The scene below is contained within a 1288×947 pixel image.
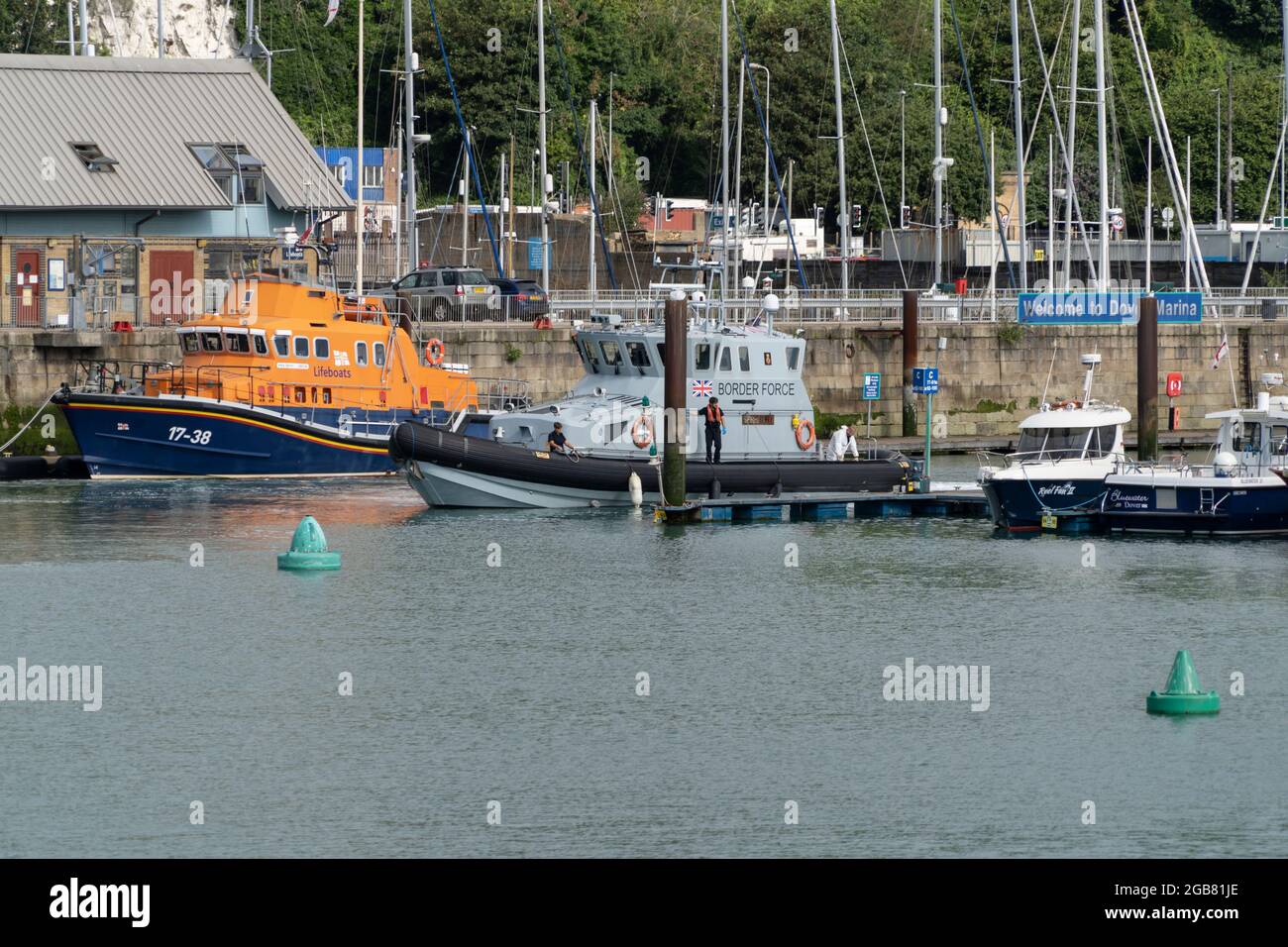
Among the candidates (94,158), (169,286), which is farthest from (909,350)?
(94,158)

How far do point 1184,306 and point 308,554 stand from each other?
22376 millimetres

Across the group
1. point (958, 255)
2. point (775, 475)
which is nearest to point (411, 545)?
point (775, 475)

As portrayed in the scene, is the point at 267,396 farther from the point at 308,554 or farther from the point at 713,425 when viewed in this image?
the point at 308,554

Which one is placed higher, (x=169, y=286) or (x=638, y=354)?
(x=169, y=286)

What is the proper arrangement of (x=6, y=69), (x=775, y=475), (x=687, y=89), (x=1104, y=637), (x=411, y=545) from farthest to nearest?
(x=687, y=89) < (x=6, y=69) < (x=775, y=475) < (x=411, y=545) < (x=1104, y=637)

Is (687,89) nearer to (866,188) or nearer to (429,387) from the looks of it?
(866,188)

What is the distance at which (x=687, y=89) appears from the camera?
84.4 meters

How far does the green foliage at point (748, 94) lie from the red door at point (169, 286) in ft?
76.1

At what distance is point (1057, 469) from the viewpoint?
3509 centimetres

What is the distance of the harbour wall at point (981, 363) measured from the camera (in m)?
49.0

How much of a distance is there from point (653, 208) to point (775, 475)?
4362 centimetres

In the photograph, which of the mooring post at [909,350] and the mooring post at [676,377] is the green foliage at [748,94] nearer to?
the mooring post at [909,350]

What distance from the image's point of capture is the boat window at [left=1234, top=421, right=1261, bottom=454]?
3469cm
